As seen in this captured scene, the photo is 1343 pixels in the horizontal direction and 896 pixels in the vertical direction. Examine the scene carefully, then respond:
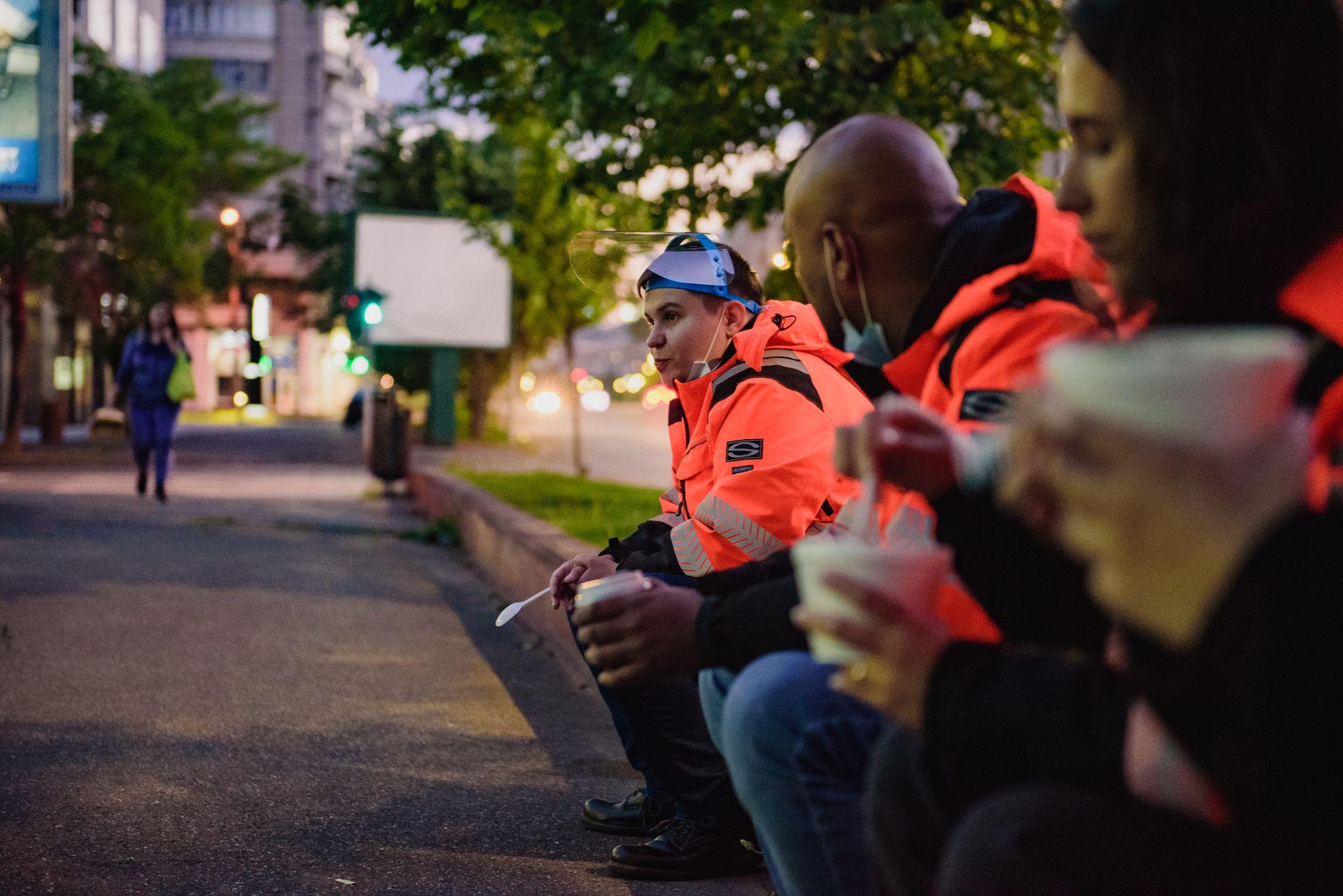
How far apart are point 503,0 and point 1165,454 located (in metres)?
6.53

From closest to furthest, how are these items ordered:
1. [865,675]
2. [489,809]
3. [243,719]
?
[865,675] < [489,809] < [243,719]

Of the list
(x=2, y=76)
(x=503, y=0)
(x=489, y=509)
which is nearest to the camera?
(x=503, y=0)

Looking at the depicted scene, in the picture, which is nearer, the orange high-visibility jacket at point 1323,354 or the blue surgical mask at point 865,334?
the orange high-visibility jacket at point 1323,354

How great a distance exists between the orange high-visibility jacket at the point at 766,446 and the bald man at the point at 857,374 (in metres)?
0.57

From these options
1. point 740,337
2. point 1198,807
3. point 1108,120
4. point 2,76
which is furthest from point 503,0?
point 2,76

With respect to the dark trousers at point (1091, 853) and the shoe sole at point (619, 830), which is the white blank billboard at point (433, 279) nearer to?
the shoe sole at point (619, 830)

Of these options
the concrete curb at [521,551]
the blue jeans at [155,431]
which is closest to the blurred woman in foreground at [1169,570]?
the concrete curb at [521,551]

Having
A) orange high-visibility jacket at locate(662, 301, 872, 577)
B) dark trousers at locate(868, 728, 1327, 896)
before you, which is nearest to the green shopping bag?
orange high-visibility jacket at locate(662, 301, 872, 577)

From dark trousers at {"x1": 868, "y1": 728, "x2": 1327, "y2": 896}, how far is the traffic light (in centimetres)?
2078

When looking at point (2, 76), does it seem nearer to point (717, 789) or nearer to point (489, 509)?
point (489, 509)

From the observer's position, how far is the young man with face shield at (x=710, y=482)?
3250 millimetres

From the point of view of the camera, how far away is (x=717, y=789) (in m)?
3.79

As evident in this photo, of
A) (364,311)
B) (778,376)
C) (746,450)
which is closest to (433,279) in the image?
(364,311)

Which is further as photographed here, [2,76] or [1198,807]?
[2,76]
